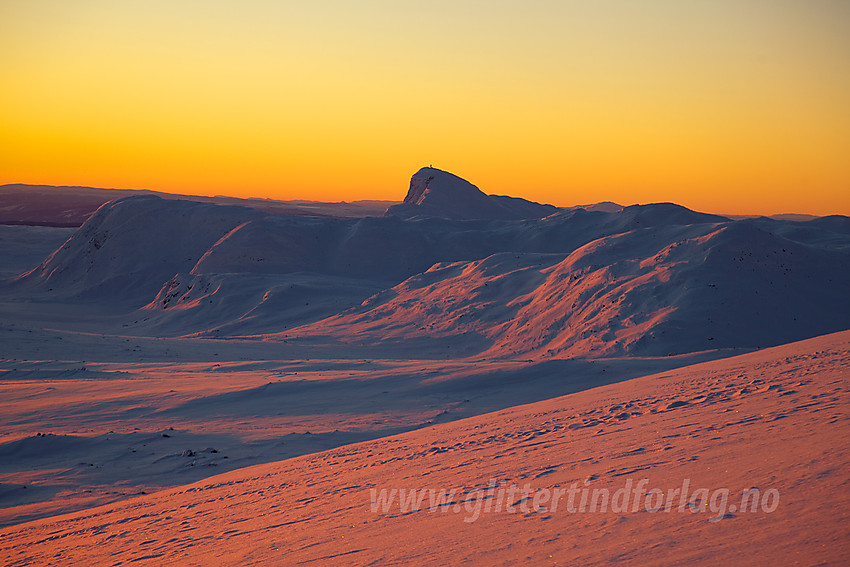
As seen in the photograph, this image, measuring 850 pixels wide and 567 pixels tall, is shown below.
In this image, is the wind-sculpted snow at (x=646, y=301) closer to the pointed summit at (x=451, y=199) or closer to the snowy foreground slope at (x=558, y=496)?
the snowy foreground slope at (x=558, y=496)

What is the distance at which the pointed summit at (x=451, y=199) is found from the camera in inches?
3541

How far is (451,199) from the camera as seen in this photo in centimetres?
9288

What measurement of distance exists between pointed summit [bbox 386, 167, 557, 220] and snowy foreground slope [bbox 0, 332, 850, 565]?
75254 millimetres

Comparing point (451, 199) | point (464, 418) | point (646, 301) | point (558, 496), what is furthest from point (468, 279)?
point (451, 199)

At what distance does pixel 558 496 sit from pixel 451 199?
288 feet

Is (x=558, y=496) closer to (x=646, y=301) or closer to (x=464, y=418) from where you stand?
(x=464, y=418)

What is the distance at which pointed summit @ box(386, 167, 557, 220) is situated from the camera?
295 ft

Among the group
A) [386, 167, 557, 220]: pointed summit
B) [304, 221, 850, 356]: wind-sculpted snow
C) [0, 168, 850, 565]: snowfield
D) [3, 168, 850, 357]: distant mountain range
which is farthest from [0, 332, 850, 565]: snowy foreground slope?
[386, 167, 557, 220]: pointed summit

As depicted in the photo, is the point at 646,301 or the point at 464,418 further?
the point at 646,301

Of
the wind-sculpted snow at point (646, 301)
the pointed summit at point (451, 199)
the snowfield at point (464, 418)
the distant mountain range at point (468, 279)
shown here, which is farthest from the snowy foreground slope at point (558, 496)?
the pointed summit at point (451, 199)

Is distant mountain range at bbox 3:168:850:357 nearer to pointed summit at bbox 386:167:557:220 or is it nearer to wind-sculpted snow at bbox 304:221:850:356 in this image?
wind-sculpted snow at bbox 304:221:850:356

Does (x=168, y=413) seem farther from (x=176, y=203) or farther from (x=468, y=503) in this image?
(x=176, y=203)

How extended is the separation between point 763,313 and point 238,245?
4194 cm

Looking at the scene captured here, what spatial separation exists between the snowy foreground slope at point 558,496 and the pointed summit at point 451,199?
75.3m
